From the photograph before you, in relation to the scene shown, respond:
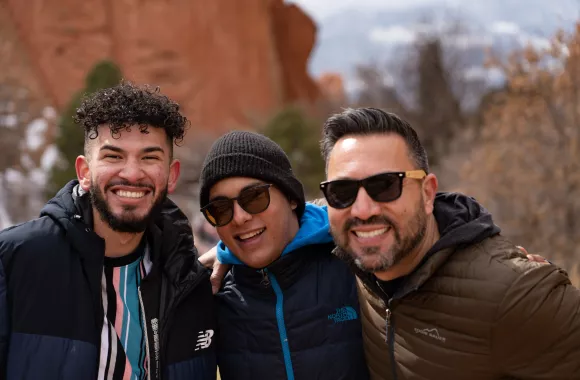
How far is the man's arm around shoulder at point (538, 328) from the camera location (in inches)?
90.5

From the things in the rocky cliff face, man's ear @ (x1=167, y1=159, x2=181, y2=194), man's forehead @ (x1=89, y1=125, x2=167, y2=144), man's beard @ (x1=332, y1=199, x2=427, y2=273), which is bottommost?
man's beard @ (x1=332, y1=199, x2=427, y2=273)

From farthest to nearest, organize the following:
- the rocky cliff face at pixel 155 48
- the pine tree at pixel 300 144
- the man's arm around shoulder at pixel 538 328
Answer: the rocky cliff face at pixel 155 48 < the pine tree at pixel 300 144 < the man's arm around shoulder at pixel 538 328

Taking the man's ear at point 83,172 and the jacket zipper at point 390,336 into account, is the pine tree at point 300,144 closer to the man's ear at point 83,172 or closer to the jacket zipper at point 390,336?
the man's ear at point 83,172

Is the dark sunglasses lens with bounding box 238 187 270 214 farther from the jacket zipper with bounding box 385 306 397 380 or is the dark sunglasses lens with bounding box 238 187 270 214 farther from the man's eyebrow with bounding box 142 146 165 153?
the jacket zipper with bounding box 385 306 397 380

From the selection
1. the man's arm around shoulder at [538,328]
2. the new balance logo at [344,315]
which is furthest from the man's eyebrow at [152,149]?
the man's arm around shoulder at [538,328]

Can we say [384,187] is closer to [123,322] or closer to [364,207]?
[364,207]

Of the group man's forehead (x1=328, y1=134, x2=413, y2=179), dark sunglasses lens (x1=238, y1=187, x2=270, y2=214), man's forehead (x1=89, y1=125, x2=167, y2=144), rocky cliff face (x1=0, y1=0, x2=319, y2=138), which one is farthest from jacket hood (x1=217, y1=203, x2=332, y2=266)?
rocky cliff face (x1=0, y1=0, x2=319, y2=138)

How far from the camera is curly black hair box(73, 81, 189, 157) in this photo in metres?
2.90

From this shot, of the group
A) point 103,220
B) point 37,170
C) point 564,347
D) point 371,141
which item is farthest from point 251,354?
point 37,170

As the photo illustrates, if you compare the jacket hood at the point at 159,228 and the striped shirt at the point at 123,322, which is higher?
the jacket hood at the point at 159,228

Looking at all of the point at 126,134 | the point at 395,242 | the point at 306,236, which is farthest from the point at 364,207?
the point at 126,134

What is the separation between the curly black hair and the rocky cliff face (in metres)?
23.2

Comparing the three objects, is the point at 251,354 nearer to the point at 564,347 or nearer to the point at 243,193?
the point at 243,193

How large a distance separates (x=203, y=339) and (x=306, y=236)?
690 mm
